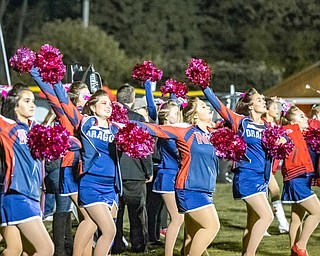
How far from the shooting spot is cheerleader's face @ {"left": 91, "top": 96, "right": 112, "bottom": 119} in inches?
371

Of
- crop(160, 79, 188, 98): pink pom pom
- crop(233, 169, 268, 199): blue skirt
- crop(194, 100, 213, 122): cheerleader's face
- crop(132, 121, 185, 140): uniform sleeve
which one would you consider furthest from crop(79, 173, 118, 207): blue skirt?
crop(160, 79, 188, 98): pink pom pom

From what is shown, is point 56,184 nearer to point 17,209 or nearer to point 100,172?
point 100,172

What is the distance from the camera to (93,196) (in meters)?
9.23

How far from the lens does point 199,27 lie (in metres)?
60.9

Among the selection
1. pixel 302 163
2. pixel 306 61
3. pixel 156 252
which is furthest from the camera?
pixel 306 61

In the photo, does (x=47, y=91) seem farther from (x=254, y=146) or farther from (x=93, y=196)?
(x=254, y=146)

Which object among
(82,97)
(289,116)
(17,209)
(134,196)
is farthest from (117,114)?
(289,116)

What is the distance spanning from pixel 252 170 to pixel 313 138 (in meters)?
1.04

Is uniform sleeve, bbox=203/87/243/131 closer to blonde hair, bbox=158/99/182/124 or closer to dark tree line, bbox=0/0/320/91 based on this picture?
blonde hair, bbox=158/99/182/124

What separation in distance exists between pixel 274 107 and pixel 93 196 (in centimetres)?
325

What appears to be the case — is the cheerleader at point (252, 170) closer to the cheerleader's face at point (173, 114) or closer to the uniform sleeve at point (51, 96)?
the cheerleader's face at point (173, 114)

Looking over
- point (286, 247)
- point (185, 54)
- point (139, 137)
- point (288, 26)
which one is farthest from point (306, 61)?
point (139, 137)

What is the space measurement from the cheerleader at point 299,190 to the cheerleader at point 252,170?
0.65 meters

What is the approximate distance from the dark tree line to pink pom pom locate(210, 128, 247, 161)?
45.3 metres
